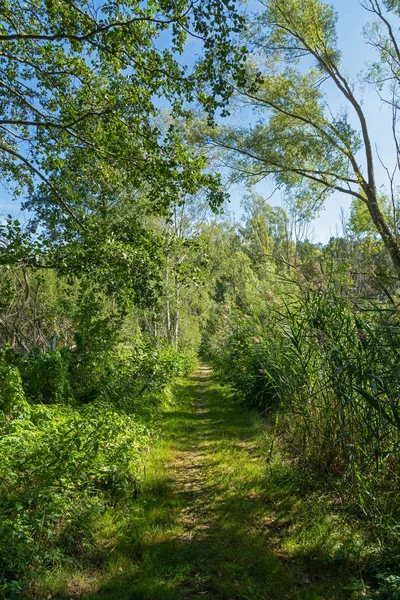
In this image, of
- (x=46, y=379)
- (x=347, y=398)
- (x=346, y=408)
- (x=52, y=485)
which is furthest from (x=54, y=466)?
(x=46, y=379)

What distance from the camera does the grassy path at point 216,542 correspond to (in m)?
2.65

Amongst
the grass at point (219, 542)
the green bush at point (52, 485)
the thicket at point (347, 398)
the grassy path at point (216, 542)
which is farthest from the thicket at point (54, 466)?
the thicket at point (347, 398)

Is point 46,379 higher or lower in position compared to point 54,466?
higher

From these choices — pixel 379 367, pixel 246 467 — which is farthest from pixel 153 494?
pixel 379 367

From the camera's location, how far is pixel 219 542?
3309 mm

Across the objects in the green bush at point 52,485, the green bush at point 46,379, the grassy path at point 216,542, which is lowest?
the grassy path at point 216,542

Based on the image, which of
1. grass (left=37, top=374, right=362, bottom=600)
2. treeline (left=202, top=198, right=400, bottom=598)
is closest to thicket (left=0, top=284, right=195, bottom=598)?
grass (left=37, top=374, right=362, bottom=600)

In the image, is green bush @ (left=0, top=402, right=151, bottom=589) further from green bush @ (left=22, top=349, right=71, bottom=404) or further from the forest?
green bush @ (left=22, top=349, right=71, bottom=404)

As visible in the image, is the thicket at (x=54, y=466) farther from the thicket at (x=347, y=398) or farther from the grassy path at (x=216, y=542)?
the thicket at (x=347, y=398)

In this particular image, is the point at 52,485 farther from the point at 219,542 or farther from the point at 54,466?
the point at 219,542

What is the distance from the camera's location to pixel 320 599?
2.46 meters

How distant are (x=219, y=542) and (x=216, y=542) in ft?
0.09

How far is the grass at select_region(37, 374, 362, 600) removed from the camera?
2639 millimetres

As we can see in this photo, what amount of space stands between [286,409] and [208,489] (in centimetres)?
148
